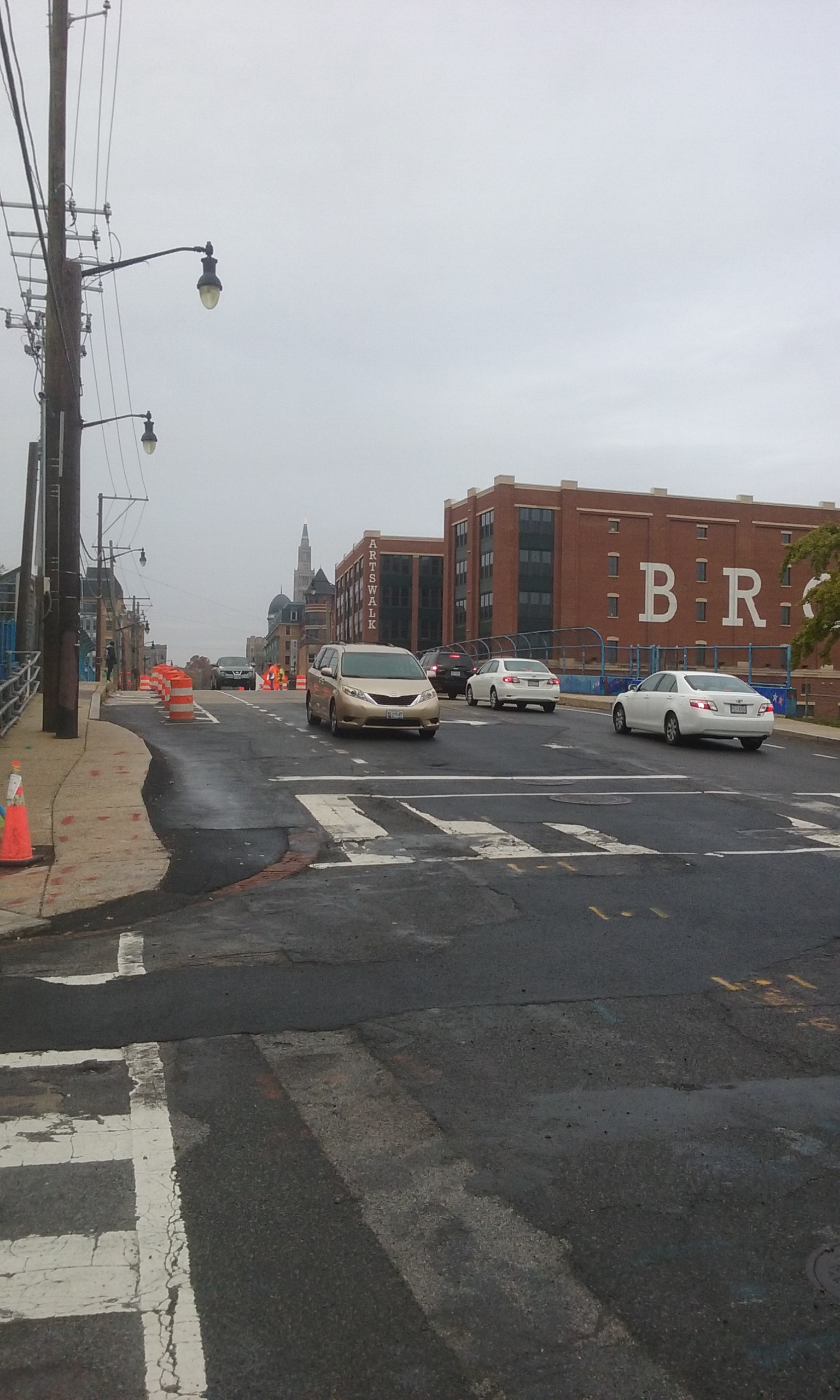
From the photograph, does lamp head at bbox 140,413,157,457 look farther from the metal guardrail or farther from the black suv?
the black suv

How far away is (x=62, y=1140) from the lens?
13.0ft

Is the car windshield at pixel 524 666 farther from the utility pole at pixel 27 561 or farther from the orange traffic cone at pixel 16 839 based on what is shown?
the orange traffic cone at pixel 16 839

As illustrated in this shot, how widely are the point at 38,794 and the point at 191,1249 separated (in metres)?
9.71

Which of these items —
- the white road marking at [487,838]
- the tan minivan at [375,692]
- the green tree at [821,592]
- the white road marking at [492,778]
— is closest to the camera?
the white road marking at [487,838]

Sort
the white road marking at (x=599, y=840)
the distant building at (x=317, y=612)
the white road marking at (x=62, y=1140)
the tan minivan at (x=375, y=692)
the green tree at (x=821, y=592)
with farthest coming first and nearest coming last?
the distant building at (x=317, y=612) < the green tree at (x=821, y=592) < the tan minivan at (x=375, y=692) < the white road marking at (x=599, y=840) < the white road marking at (x=62, y=1140)

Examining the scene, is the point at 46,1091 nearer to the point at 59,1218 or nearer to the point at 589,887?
the point at 59,1218

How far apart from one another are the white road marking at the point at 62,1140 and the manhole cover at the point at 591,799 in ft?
29.6

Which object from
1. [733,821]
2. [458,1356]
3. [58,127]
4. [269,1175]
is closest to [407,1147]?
[269,1175]

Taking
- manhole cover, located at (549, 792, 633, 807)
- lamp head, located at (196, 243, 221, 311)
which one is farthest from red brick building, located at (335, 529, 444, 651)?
manhole cover, located at (549, 792, 633, 807)

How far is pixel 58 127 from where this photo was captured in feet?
55.0

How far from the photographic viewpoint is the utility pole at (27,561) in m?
32.4

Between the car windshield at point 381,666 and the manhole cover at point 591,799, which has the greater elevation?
the car windshield at point 381,666

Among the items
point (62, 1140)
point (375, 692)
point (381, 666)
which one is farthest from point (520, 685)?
point (62, 1140)

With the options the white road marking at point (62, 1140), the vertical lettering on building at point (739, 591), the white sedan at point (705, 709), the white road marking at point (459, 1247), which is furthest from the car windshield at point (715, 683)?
the vertical lettering on building at point (739, 591)
